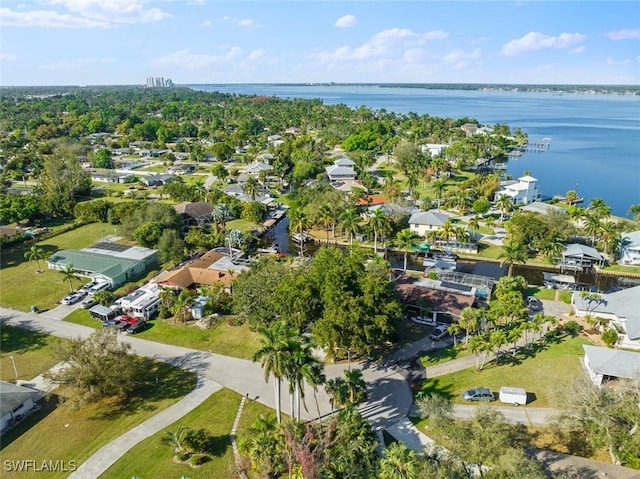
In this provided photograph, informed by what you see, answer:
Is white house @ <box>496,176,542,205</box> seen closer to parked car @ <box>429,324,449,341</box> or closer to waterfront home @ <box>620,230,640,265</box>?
waterfront home @ <box>620,230,640,265</box>

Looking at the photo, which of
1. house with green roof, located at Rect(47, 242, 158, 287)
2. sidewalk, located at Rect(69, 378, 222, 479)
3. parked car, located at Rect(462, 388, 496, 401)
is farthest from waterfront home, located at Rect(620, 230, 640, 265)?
house with green roof, located at Rect(47, 242, 158, 287)

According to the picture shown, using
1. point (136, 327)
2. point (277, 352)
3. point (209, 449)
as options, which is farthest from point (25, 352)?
point (277, 352)

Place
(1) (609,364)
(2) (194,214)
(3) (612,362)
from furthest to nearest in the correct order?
(2) (194,214) < (3) (612,362) < (1) (609,364)

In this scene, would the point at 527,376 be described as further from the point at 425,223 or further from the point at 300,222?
the point at 300,222

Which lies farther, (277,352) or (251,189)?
(251,189)

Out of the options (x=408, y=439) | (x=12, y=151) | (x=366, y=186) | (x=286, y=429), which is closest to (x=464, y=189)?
(x=366, y=186)

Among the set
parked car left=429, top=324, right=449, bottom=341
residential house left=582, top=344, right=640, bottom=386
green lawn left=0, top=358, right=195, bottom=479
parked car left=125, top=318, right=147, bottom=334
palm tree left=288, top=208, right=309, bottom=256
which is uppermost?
palm tree left=288, top=208, right=309, bottom=256

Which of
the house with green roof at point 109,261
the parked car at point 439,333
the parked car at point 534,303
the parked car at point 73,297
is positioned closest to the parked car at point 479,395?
the parked car at point 439,333
